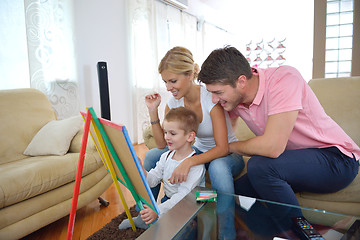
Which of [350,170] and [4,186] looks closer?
[350,170]

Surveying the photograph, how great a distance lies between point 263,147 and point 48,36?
2.36 m

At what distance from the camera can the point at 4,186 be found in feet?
3.99

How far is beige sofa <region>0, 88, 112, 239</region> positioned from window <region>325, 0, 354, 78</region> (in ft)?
7.76

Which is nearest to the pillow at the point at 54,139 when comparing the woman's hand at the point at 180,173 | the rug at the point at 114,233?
the rug at the point at 114,233

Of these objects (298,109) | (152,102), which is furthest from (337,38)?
(152,102)

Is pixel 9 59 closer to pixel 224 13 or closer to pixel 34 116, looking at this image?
pixel 34 116

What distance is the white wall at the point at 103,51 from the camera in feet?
9.69

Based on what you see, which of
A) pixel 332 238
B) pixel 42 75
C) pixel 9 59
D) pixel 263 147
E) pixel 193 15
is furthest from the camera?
pixel 193 15

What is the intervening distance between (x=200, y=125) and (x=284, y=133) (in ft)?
1.43

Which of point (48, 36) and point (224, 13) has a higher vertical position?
point (224, 13)

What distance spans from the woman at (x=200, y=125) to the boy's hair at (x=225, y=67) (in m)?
0.20

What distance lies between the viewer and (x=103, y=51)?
127 inches

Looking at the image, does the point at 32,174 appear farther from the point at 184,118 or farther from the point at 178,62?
the point at 178,62

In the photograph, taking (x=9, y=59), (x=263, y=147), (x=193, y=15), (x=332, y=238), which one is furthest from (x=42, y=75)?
(x=193, y=15)
